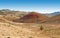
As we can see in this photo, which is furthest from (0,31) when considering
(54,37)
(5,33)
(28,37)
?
(54,37)

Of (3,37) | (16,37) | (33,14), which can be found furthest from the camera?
(33,14)

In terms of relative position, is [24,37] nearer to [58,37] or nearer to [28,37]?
[28,37]

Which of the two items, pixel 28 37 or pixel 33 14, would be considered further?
pixel 33 14

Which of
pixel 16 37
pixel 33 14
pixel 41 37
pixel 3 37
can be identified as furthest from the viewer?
pixel 33 14

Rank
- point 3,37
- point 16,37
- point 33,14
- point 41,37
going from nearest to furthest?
point 3,37 → point 16,37 → point 41,37 → point 33,14

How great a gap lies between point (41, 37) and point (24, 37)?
13.5 ft

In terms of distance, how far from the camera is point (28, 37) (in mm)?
25531

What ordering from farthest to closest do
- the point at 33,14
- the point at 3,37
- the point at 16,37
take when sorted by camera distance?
the point at 33,14 < the point at 16,37 < the point at 3,37

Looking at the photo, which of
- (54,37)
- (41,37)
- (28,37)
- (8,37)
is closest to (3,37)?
(8,37)

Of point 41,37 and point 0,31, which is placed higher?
point 0,31

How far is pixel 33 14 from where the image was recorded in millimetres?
115000

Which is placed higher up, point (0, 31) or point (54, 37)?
point (0, 31)

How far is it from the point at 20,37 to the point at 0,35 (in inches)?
129

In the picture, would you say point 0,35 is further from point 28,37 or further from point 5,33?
Answer: point 28,37
